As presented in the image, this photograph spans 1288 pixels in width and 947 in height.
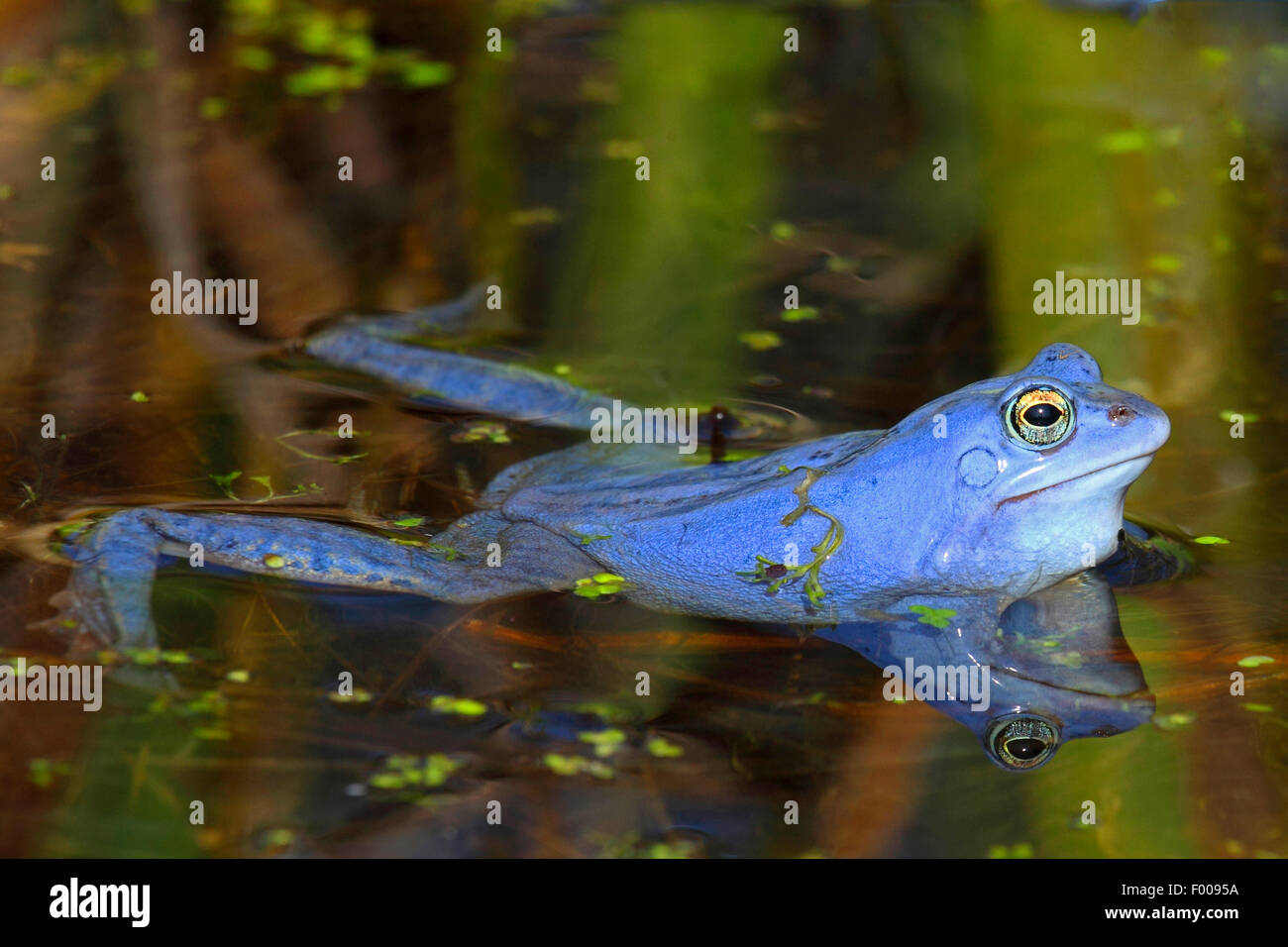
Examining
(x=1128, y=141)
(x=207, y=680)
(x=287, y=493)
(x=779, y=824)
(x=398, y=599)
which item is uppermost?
(x=1128, y=141)

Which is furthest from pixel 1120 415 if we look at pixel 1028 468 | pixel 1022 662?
pixel 1022 662

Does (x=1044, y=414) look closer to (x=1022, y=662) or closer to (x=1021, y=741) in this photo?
(x=1022, y=662)

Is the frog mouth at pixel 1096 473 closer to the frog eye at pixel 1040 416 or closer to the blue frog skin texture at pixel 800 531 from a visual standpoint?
→ the blue frog skin texture at pixel 800 531

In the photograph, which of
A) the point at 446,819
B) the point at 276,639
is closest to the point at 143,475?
the point at 276,639

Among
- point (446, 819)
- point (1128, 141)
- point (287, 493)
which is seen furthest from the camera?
point (1128, 141)

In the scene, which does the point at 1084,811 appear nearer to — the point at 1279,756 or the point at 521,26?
the point at 1279,756

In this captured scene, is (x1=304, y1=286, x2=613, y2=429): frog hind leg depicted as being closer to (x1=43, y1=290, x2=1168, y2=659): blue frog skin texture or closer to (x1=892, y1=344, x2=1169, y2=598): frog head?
(x1=43, y1=290, x2=1168, y2=659): blue frog skin texture

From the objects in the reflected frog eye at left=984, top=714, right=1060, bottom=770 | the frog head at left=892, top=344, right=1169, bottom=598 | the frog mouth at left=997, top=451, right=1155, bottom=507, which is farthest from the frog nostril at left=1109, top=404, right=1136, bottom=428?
the reflected frog eye at left=984, top=714, right=1060, bottom=770
